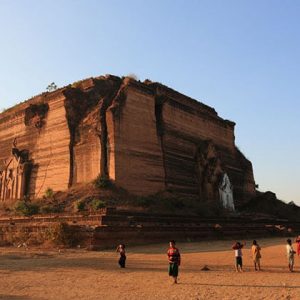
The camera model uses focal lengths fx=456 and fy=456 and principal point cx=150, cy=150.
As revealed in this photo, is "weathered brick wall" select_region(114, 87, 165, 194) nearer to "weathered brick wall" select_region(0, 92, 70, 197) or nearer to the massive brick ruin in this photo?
the massive brick ruin

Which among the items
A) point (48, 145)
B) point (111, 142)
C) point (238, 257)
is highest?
point (48, 145)

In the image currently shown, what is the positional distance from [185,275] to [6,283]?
4577 millimetres

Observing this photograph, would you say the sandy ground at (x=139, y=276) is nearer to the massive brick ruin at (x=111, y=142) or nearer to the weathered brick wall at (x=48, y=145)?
the massive brick ruin at (x=111, y=142)

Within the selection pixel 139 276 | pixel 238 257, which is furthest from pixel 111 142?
pixel 139 276

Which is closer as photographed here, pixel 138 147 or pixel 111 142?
pixel 111 142

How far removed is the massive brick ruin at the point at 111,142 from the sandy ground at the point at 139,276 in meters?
8.38

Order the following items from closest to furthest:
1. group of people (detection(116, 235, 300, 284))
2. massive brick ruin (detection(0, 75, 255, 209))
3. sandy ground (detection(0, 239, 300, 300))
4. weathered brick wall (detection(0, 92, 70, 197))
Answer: sandy ground (detection(0, 239, 300, 300)), group of people (detection(116, 235, 300, 284)), massive brick ruin (detection(0, 75, 255, 209)), weathered brick wall (detection(0, 92, 70, 197))

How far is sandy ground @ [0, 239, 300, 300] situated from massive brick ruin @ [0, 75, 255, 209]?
8384 mm

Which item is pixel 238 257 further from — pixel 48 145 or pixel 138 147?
pixel 48 145

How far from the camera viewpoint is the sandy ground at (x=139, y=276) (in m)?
9.59

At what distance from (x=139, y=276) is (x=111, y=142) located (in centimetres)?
1371

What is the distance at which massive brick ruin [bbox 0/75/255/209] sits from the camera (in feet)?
84.0

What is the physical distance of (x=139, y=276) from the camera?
12039 millimetres

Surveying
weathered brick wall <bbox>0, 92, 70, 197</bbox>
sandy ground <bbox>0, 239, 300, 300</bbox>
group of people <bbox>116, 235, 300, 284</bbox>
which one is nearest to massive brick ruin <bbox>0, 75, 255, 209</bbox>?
weathered brick wall <bbox>0, 92, 70, 197</bbox>
